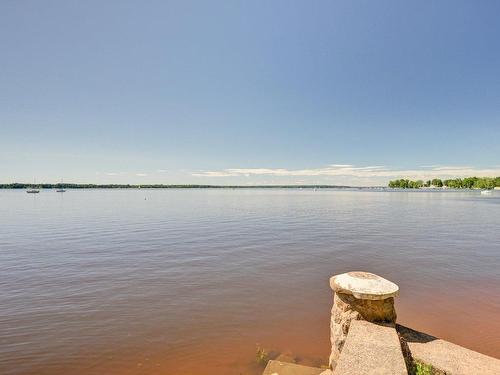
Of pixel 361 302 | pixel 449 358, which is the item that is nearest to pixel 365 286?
pixel 361 302

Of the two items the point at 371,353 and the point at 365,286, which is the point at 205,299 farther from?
the point at 371,353

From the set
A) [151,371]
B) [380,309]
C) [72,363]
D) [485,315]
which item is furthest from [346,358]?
[485,315]

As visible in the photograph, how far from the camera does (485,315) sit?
8578 mm

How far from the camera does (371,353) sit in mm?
4156

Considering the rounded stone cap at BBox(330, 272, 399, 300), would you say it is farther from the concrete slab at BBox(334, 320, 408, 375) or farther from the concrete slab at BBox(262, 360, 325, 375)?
the concrete slab at BBox(262, 360, 325, 375)

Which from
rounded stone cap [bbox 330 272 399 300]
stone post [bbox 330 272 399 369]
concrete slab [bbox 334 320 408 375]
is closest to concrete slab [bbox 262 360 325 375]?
stone post [bbox 330 272 399 369]

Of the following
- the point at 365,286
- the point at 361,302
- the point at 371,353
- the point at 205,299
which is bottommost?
the point at 205,299

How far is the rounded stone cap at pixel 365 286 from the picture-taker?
4949mm

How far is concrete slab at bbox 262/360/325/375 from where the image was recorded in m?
A: 5.67

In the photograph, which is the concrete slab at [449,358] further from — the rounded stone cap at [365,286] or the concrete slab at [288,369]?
the concrete slab at [288,369]

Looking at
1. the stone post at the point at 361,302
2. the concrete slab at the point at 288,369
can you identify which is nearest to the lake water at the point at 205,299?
the concrete slab at the point at 288,369

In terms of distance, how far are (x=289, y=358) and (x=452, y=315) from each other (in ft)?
19.2

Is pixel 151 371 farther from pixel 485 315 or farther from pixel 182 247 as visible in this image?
pixel 182 247

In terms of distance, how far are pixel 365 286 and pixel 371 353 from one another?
1216mm
